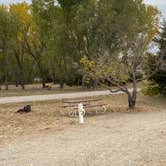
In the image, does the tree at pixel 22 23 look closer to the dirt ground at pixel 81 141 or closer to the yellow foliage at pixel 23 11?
the yellow foliage at pixel 23 11

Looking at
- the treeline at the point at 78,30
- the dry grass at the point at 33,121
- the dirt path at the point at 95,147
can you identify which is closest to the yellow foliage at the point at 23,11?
the treeline at the point at 78,30

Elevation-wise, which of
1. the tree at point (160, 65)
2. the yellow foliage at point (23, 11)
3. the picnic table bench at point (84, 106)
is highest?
the yellow foliage at point (23, 11)

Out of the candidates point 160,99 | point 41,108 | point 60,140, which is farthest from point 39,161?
point 160,99

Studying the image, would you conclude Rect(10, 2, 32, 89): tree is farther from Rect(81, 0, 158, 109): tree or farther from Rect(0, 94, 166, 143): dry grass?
Rect(0, 94, 166, 143): dry grass

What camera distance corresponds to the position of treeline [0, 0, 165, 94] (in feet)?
73.8

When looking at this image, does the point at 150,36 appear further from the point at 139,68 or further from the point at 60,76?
the point at 60,76

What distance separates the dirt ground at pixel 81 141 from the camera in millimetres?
8844

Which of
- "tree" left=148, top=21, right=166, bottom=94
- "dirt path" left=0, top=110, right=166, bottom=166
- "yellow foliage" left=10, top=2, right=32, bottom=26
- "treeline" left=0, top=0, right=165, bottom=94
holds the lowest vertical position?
"dirt path" left=0, top=110, right=166, bottom=166

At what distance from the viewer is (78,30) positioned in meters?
31.8

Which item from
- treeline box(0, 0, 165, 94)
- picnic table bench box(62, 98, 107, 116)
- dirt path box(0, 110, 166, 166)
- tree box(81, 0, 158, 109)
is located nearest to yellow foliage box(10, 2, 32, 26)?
treeline box(0, 0, 165, 94)

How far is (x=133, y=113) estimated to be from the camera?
1942cm

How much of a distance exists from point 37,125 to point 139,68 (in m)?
8.12

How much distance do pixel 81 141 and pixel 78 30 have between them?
21233mm

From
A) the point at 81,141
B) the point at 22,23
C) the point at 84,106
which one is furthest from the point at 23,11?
the point at 81,141
